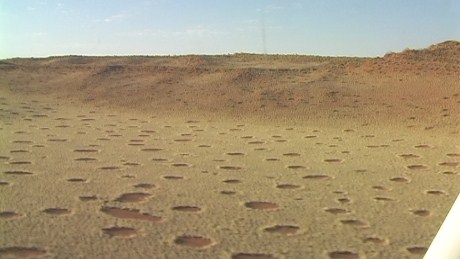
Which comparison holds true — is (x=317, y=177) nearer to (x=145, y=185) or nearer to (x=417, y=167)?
(x=417, y=167)

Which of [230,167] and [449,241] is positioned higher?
[449,241]

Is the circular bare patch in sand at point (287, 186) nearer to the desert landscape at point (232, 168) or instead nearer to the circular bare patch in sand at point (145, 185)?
the desert landscape at point (232, 168)

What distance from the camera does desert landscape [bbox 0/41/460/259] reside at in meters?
2.95

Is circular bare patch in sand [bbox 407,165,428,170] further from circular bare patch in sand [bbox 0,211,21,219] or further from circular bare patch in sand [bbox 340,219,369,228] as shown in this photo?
circular bare patch in sand [bbox 0,211,21,219]

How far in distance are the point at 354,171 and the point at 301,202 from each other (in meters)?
1.10

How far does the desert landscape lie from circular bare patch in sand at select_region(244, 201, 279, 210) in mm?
11

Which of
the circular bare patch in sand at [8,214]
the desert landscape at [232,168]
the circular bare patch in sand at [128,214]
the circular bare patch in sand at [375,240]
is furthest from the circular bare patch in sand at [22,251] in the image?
the circular bare patch in sand at [375,240]

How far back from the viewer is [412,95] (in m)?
9.97

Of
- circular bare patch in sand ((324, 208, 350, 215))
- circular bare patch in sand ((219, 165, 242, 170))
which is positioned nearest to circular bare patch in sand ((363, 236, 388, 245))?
circular bare patch in sand ((324, 208, 350, 215))

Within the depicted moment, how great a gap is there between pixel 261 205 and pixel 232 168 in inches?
45.6

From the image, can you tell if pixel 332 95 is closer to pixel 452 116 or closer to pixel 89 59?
pixel 452 116

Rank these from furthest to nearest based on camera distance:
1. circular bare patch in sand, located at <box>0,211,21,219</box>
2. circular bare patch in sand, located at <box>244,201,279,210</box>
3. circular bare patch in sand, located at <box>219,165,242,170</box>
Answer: circular bare patch in sand, located at <box>219,165,242,170</box> → circular bare patch in sand, located at <box>244,201,279,210</box> → circular bare patch in sand, located at <box>0,211,21,219</box>

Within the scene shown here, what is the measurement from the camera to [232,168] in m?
4.75

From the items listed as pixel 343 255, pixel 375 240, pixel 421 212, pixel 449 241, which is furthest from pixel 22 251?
pixel 421 212
